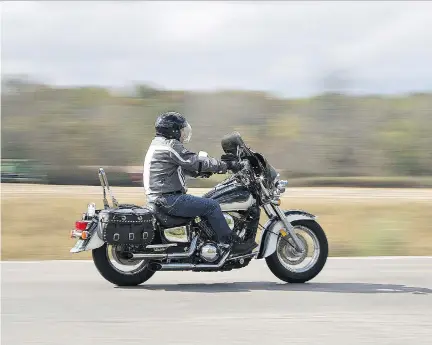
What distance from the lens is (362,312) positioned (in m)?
8.64

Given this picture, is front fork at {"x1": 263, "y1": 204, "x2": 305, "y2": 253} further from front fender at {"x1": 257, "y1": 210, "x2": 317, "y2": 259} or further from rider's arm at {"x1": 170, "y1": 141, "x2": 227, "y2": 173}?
rider's arm at {"x1": 170, "y1": 141, "x2": 227, "y2": 173}

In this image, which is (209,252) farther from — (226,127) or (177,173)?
(226,127)

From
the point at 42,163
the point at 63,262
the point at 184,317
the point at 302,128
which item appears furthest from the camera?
the point at 302,128

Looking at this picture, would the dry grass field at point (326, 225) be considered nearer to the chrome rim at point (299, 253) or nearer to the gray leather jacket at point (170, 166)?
the chrome rim at point (299, 253)

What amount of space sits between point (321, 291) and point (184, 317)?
2004 mm

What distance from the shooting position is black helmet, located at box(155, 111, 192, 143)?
33.0 feet

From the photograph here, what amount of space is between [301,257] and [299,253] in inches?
1.9

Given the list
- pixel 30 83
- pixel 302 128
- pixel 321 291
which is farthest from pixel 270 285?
pixel 302 128

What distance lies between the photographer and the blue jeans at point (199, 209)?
10016mm

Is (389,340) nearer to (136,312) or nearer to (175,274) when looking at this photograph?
(136,312)

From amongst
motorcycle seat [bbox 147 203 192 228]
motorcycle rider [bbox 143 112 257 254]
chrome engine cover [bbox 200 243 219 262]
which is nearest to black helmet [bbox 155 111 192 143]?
motorcycle rider [bbox 143 112 257 254]

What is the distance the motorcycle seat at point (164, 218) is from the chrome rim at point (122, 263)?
47 cm

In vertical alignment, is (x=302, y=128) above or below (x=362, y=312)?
above

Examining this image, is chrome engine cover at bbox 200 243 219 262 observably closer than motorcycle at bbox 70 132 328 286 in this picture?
No
